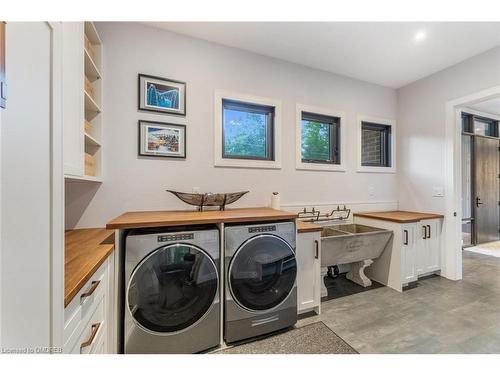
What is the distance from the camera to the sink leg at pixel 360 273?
263 cm

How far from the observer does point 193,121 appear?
219 centimetres

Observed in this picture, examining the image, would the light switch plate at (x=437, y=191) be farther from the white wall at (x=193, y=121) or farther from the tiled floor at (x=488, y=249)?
the tiled floor at (x=488, y=249)

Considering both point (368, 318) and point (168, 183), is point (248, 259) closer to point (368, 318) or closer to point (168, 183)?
point (168, 183)

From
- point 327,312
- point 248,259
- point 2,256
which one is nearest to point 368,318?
point 327,312

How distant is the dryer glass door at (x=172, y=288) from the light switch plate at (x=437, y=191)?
313 centimetres

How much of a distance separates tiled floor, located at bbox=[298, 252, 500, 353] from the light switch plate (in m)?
1.11

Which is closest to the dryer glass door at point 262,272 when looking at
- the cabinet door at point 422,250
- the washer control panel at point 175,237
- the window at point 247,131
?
the washer control panel at point 175,237

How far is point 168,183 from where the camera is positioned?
2.10 m

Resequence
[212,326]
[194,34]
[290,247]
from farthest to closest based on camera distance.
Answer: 1. [194,34]
2. [290,247]
3. [212,326]

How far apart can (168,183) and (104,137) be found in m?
0.68

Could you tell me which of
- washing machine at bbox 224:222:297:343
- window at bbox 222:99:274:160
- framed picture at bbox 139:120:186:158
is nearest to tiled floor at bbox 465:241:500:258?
washing machine at bbox 224:222:297:343

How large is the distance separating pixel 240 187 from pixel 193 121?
0.86m

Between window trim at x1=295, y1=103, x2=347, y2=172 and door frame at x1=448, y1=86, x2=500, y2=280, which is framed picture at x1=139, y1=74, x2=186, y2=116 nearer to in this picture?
window trim at x1=295, y1=103, x2=347, y2=172

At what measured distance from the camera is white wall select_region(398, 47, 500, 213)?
8.34ft
